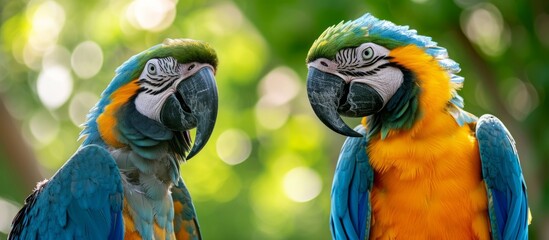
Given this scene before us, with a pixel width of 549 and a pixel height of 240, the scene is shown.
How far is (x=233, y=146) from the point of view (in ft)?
34.2

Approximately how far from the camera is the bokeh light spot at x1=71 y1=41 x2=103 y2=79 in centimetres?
962

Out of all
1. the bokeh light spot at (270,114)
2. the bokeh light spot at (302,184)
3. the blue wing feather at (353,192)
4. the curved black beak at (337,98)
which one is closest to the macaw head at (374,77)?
the curved black beak at (337,98)

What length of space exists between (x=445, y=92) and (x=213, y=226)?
19.1ft

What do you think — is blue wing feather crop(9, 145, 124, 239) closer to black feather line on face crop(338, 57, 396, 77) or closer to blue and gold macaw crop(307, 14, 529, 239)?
blue and gold macaw crop(307, 14, 529, 239)

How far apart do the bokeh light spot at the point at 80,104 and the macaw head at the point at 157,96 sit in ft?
19.1

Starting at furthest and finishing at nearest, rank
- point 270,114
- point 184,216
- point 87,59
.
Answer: point 87,59
point 270,114
point 184,216

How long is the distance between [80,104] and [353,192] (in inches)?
248

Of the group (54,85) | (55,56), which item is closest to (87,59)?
(55,56)

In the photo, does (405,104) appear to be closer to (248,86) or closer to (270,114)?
(270,114)

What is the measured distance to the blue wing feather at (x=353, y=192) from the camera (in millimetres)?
4199

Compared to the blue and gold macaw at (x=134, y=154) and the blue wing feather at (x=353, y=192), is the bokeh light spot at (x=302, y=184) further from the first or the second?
the blue and gold macaw at (x=134, y=154)

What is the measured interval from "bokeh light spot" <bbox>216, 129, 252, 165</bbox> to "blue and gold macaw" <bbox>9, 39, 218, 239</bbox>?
604 centimetres

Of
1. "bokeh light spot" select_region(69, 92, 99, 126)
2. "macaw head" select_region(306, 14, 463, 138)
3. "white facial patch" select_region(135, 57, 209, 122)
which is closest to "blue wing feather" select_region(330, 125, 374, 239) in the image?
"macaw head" select_region(306, 14, 463, 138)

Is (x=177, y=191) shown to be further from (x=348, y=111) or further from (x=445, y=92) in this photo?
(x=445, y=92)
